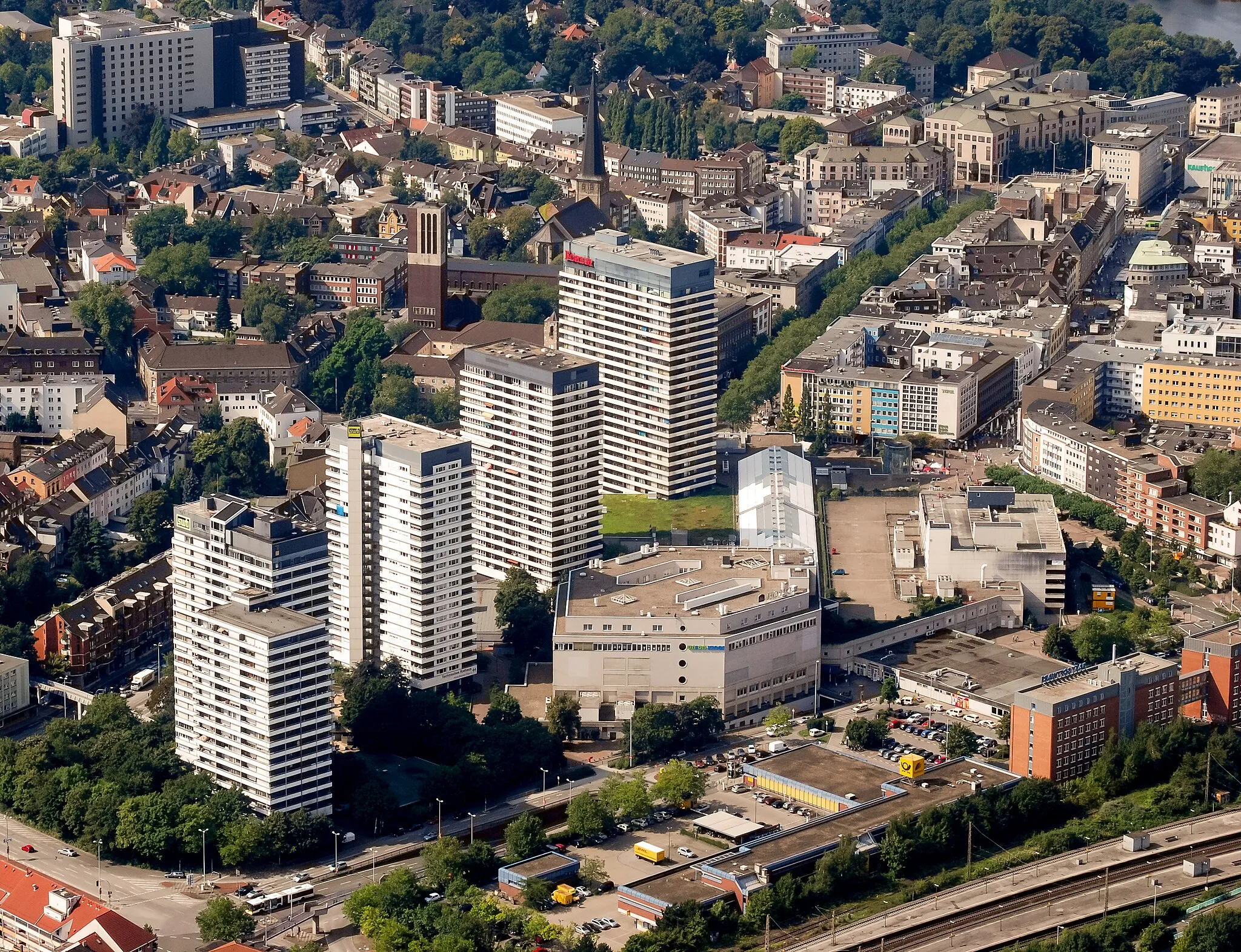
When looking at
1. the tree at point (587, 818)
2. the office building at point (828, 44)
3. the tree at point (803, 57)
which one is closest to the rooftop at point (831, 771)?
the tree at point (587, 818)

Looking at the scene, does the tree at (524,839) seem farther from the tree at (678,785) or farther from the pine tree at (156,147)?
the pine tree at (156,147)

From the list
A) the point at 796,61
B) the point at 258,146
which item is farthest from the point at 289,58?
the point at 796,61

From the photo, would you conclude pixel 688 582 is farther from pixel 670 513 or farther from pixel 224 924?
pixel 224 924

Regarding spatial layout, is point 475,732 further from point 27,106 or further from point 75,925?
point 27,106

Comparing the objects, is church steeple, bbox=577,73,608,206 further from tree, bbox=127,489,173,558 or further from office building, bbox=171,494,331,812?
office building, bbox=171,494,331,812

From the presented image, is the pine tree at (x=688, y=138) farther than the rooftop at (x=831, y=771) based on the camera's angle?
Yes

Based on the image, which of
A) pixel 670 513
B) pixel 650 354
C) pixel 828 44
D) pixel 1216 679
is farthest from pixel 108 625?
pixel 828 44
